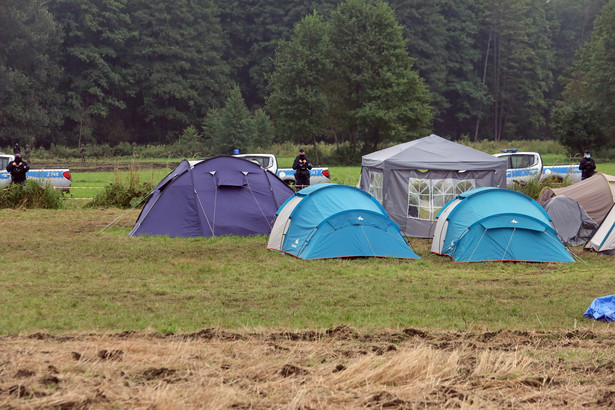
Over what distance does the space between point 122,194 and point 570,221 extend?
41.9 feet

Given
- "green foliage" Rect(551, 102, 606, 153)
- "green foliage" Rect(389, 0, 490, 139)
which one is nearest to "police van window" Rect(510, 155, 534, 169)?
"green foliage" Rect(551, 102, 606, 153)

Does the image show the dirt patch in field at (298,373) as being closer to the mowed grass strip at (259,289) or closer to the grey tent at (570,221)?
the mowed grass strip at (259,289)

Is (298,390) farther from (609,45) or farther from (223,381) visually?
(609,45)

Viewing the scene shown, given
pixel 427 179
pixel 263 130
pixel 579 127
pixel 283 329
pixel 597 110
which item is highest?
pixel 597 110

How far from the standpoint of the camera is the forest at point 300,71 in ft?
167

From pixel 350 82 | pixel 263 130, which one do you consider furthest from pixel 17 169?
pixel 263 130

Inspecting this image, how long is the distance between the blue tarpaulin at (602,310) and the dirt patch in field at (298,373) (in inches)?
59.0

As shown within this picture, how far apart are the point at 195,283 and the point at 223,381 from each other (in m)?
5.41

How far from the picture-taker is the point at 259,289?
10211mm

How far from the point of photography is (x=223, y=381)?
5383 millimetres

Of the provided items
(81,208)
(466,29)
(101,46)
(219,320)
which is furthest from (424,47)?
(219,320)

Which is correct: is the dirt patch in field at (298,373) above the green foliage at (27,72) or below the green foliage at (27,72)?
below

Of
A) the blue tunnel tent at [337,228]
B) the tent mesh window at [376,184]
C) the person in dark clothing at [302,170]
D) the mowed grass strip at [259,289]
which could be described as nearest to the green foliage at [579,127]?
the person in dark clothing at [302,170]

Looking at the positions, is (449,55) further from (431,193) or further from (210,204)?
(210,204)
